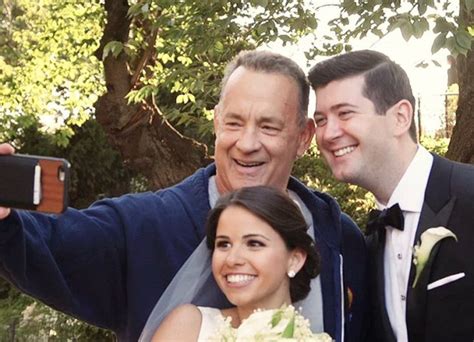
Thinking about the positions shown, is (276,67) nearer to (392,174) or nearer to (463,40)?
(392,174)

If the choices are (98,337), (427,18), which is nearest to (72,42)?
(98,337)

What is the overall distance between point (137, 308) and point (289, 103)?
2.74 feet

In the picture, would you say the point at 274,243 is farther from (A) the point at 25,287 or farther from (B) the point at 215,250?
(A) the point at 25,287

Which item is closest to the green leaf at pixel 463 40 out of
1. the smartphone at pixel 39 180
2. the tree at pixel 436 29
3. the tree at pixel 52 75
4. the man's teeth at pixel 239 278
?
the tree at pixel 436 29

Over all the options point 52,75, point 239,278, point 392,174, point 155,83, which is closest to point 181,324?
point 239,278

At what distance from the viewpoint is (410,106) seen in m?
3.15

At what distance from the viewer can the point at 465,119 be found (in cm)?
802

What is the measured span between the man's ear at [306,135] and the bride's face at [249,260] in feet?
1.84

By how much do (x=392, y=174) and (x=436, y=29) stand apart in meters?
2.54

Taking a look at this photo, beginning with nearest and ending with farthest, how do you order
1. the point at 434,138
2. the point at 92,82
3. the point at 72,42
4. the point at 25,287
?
the point at 25,287 → the point at 72,42 → the point at 92,82 → the point at 434,138

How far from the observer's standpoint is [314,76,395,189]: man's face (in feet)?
10.0

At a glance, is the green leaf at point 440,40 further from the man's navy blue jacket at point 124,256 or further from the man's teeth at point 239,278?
the man's teeth at point 239,278

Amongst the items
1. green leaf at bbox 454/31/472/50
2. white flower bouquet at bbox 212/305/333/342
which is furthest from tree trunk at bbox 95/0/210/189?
white flower bouquet at bbox 212/305/333/342

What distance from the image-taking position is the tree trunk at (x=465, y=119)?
791 cm
